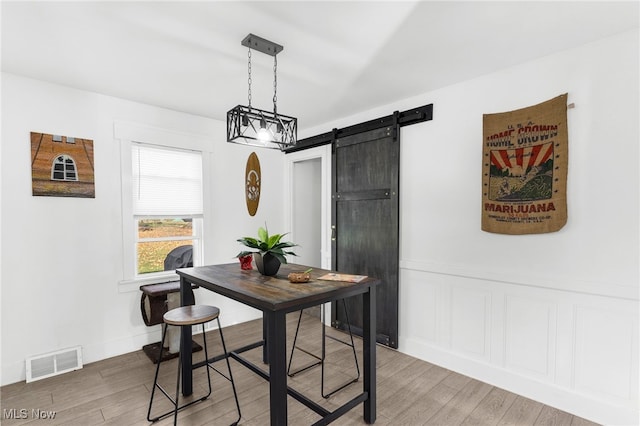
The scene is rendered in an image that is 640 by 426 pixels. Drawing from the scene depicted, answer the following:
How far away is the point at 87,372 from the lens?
2.93 metres

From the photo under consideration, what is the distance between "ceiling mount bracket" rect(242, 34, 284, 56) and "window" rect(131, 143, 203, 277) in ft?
6.51

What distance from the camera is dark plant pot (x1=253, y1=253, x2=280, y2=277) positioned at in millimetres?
2348

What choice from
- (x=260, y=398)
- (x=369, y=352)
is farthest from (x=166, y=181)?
(x=369, y=352)

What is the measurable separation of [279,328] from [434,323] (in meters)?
2.01

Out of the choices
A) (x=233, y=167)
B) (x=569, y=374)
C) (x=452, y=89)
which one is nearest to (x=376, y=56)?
(x=452, y=89)

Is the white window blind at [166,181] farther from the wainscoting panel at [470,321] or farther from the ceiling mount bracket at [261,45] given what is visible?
the wainscoting panel at [470,321]

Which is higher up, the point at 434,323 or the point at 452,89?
the point at 452,89

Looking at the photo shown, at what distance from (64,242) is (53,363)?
3.57 ft

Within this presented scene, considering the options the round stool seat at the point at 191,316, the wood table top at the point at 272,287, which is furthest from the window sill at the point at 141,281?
the round stool seat at the point at 191,316

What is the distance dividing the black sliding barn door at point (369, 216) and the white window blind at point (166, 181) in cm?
173

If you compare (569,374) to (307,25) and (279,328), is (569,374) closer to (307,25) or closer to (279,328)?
(279,328)

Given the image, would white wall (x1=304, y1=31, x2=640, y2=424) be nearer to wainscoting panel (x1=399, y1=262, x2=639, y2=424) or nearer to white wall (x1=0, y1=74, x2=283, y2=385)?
wainscoting panel (x1=399, y1=262, x2=639, y2=424)

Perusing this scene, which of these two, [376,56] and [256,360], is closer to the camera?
[376,56]

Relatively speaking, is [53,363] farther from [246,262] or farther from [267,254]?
[267,254]
